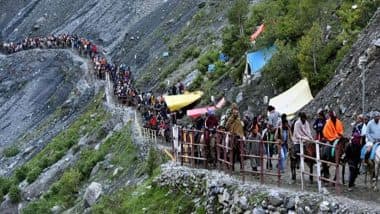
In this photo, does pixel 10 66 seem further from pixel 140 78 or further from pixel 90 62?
pixel 140 78

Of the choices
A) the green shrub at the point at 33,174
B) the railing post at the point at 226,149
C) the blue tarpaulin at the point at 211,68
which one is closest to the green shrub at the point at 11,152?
the green shrub at the point at 33,174

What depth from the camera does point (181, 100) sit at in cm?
4072

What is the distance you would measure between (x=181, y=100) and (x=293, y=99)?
1112 centimetres

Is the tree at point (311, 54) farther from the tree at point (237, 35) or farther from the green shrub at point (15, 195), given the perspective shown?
the green shrub at point (15, 195)

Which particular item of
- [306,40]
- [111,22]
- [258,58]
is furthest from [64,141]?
[111,22]

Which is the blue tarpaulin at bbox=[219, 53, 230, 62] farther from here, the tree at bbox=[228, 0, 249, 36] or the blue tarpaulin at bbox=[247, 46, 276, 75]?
the blue tarpaulin at bbox=[247, 46, 276, 75]

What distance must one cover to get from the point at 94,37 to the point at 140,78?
72.8 ft

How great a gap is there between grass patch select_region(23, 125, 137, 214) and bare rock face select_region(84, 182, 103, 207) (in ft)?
5.07

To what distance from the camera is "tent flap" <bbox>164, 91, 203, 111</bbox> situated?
1590 inches

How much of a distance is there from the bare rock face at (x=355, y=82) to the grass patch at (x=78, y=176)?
676 cm

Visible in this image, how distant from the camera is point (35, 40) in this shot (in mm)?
77625

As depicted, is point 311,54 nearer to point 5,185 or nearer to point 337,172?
point 5,185

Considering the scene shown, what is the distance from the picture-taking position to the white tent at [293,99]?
29.6m

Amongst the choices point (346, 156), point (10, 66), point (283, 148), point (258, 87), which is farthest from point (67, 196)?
point (10, 66)
